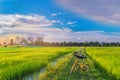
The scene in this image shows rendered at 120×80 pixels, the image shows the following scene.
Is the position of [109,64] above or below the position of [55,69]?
above

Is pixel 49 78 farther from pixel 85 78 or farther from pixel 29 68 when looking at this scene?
pixel 29 68

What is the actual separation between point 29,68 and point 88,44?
390 ft

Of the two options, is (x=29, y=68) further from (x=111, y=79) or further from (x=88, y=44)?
(x=88, y=44)

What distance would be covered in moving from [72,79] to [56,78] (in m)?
0.75

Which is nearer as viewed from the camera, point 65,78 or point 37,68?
point 65,78

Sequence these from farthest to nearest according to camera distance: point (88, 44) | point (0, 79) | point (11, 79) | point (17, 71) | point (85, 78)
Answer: point (88, 44) → point (17, 71) → point (85, 78) → point (11, 79) → point (0, 79)

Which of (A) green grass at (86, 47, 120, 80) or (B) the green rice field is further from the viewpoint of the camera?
(A) green grass at (86, 47, 120, 80)

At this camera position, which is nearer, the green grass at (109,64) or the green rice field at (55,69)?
the green rice field at (55,69)

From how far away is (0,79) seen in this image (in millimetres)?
11148

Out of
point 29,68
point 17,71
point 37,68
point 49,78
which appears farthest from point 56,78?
point 37,68

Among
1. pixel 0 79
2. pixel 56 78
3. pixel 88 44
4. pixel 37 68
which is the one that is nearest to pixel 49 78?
pixel 56 78

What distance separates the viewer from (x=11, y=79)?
12.5 meters

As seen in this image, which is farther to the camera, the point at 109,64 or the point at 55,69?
the point at 109,64

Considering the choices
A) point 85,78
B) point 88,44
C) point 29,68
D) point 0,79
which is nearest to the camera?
point 0,79
